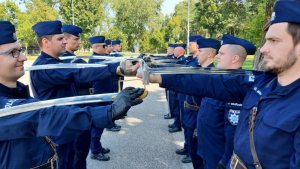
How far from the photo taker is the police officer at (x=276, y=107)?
1770mm

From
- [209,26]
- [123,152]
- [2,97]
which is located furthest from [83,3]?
[2,97]

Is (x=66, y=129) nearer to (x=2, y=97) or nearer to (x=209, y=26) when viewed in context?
(x=2, y=97)

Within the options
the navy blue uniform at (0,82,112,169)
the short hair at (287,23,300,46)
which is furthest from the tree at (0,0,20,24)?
the short hair at (287,23,300,46)

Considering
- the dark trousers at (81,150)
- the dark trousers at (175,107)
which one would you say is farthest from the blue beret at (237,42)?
the dark trousers at (175,107)

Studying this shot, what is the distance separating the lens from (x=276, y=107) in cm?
187

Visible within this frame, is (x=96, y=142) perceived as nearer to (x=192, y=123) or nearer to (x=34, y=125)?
(x=192, y=123)

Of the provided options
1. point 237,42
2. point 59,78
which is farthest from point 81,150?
point 237,42

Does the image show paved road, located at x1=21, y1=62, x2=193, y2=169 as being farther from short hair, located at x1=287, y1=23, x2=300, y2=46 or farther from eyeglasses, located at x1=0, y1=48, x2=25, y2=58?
short hair, located at x1=287, y1=23, x2=300, y2=46

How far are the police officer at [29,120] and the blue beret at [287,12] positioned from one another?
3.32 feet

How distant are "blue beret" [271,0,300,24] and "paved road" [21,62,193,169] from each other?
3658 mm

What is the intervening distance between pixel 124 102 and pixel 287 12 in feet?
3.72

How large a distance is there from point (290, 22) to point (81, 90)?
395 cm

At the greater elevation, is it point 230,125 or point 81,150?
point 230,125

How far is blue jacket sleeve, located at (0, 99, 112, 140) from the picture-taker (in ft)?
5.94
